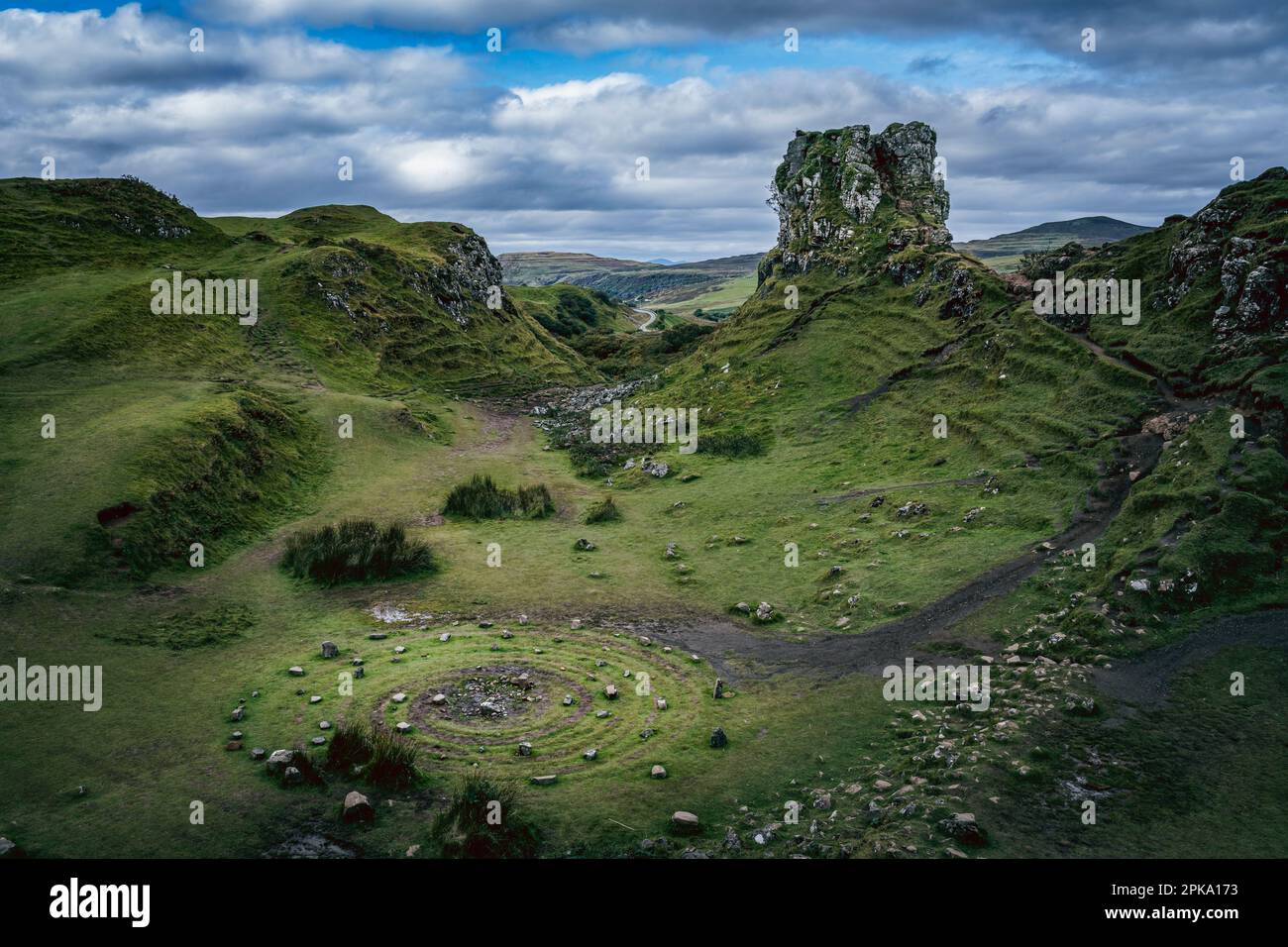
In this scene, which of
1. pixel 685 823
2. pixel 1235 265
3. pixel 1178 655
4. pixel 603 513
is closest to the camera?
pixel 685 823

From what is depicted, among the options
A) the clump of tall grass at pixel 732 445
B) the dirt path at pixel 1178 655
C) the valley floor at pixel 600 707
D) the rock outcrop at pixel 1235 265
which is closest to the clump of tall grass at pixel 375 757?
the valley floor at pixel 600 707

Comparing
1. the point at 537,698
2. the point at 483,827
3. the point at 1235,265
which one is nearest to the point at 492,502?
the point at 537,698

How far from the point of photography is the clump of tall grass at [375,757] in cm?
1817

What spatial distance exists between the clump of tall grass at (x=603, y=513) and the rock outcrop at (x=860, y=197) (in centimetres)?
4547

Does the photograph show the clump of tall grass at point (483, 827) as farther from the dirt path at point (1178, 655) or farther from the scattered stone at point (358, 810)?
the dirt path at point (1178, 655)

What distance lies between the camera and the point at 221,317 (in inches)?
2699

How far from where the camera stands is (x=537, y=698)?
77.1 ft

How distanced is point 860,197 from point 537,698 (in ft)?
241

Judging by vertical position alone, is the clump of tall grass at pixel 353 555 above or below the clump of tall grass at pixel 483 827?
above

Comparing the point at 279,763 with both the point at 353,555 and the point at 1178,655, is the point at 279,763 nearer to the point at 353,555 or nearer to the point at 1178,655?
the point at 353,555

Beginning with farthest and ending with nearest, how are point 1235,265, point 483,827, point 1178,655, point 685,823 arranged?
point 1235,265
point 1178,655
point 685,823
point 483,827
